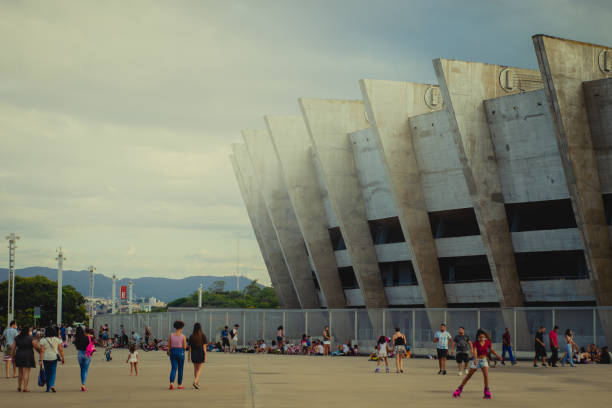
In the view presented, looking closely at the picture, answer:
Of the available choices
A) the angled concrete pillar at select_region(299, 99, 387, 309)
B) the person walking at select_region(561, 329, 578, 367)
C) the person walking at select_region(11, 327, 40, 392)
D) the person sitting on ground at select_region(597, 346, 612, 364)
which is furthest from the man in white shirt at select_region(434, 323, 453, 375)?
the angled concrete pillar at select_region(299, 99, 387, 309)

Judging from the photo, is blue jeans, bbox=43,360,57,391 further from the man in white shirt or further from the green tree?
the green tree

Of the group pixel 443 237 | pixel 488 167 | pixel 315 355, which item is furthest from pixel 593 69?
pixel 315 355

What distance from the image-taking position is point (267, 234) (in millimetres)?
62719

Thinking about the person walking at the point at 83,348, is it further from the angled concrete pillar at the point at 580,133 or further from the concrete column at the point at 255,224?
the concrete column at the point at 255,224

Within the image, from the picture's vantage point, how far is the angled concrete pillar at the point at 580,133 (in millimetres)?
30703

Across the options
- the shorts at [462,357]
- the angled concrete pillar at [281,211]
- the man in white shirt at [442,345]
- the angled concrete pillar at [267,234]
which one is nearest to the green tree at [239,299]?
the angled concrete pillar at [267,234]

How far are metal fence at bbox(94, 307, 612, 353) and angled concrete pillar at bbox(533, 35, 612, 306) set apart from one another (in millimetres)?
3815

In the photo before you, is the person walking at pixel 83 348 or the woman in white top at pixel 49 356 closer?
the woman in white top at pixel 49 356

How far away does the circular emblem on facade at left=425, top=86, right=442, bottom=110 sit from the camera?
41.4 m

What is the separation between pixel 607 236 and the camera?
3259 cm

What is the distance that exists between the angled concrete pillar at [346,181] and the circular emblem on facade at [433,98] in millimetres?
5346

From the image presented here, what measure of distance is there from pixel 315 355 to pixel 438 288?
780 cm

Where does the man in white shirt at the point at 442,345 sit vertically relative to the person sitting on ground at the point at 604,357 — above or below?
above

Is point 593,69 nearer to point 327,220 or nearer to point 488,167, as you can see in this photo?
point 488,167
